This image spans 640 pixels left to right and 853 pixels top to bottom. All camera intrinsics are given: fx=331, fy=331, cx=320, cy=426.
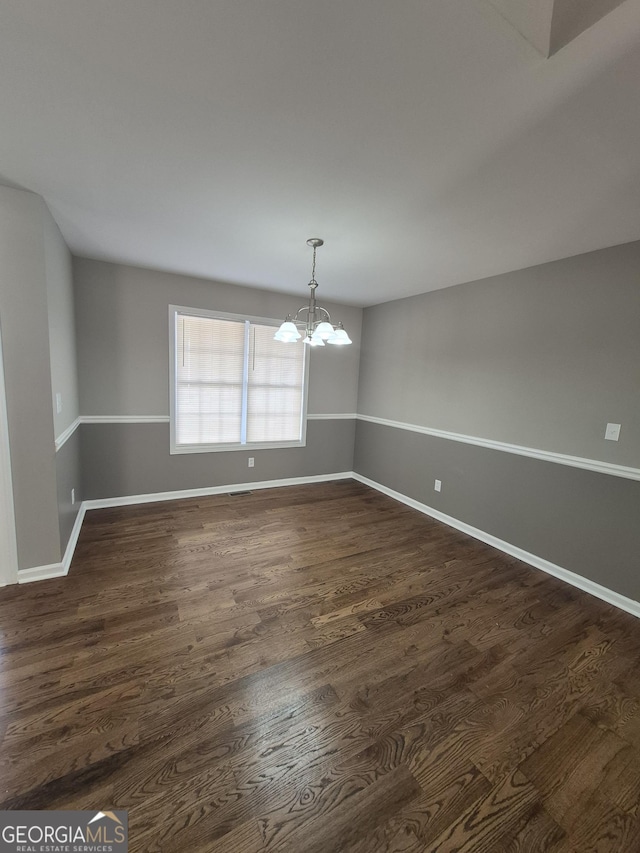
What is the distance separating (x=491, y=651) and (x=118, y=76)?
319 cm

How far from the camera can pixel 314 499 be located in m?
4.15

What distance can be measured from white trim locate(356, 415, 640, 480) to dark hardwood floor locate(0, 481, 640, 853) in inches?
37.6

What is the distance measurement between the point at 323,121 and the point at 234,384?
3053 millimetres

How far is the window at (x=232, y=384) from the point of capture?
381cm

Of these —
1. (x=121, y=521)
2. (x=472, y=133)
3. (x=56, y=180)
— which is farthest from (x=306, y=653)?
(x=56, y=180)

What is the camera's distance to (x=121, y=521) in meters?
3.25

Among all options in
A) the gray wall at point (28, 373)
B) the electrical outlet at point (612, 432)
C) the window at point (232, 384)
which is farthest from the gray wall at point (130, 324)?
the electrical outlet at point (612, 432)

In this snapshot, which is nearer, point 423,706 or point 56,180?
point 423,706

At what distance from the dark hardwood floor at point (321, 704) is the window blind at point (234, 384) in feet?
5.62

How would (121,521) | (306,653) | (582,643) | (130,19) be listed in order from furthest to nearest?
(121,521)
(582,643)
(306,653)
(130,19)

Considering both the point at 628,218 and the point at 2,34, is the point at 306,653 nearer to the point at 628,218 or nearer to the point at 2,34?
the point at 2,34

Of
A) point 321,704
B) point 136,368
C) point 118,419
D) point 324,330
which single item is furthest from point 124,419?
point 321,704

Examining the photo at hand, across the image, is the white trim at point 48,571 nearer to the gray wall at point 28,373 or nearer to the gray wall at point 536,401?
the gray wall at point 28,373

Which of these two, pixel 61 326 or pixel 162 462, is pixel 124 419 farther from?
pixel 61 326
